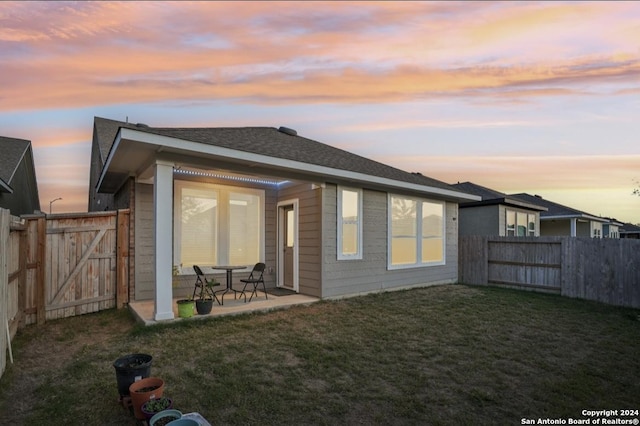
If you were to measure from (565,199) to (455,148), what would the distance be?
19645 mm

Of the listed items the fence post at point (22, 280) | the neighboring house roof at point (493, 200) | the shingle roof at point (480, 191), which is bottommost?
the fence post at point (22, 280)

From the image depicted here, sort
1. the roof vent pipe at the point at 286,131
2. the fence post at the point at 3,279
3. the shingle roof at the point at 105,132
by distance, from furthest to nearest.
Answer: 1. the shingle roof at the point at 105,132
2. the roof vent pipe at the point at 286,131
3. the fence post at the point at 3,279

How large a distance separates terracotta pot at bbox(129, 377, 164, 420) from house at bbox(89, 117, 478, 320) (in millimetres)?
2776

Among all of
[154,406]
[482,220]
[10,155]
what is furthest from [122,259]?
[482,220]

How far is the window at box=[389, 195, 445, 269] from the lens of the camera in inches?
368

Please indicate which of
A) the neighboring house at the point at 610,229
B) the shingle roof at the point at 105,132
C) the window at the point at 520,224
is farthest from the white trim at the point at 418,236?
the neighboring house at the point at 610,229

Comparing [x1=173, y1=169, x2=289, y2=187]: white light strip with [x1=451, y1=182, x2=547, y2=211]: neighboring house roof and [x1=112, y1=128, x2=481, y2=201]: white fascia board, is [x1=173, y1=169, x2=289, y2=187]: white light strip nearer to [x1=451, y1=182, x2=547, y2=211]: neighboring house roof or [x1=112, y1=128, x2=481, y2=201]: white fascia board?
[x1=112, y1=128, x2=481, y2=201]: white fascia board

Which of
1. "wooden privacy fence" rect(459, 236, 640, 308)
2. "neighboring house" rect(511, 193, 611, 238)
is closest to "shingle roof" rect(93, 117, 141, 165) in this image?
"wooden privacy fence" rect(459, 236, 640, 308)

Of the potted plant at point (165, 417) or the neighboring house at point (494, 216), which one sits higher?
the neighboring house at point (494, 216)

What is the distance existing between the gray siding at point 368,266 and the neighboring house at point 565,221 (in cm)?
1235

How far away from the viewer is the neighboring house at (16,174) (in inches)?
427

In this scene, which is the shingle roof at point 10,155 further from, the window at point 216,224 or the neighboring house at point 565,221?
the neighboring house at point 565,221

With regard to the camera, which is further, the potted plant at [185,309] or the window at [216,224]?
the window at [216,224]

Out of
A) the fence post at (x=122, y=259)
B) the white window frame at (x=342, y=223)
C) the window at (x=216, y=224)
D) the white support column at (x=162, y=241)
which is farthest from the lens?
the white window frame at (x=342, y=223)
